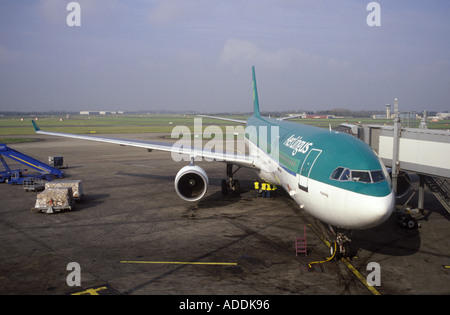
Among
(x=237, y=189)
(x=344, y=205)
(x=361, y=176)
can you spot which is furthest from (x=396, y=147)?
(x=237, y=189)

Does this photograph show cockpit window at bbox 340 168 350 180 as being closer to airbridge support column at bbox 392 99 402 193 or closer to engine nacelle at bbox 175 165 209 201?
airbridge support column at bbox 392 99 402 193

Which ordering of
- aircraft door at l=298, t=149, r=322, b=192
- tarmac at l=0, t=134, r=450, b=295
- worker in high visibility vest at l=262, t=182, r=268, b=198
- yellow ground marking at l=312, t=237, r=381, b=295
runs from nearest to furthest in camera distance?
yellow ground marking at l=312, t=237, r=381, b=295 < tarmac at l=0, t=134, r=450, b=295 < aircraft door at l=298, t=149, r=322, b=192 < worker in high visibility vest at l=262, t=182, r=268, b=198

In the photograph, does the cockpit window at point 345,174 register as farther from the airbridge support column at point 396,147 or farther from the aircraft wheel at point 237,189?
the aircraft wheel at point 237,189

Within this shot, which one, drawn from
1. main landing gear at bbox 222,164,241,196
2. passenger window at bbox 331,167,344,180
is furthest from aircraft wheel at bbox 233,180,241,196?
passenger window at bbox 331,167,344,180

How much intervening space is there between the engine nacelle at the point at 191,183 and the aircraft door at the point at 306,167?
272 inches

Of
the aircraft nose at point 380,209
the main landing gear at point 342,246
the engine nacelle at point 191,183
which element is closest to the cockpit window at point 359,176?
the aircraft nose at point 380,209

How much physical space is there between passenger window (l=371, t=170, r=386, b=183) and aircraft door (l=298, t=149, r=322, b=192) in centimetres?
209

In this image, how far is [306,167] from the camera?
12328 millimetres

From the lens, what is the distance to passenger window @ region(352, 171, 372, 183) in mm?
10409

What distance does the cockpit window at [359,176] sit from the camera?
10.4 meters

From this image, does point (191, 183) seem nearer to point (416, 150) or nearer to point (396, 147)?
point (396, 147)

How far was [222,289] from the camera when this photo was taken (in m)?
9.95

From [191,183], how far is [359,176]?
33.1ft
